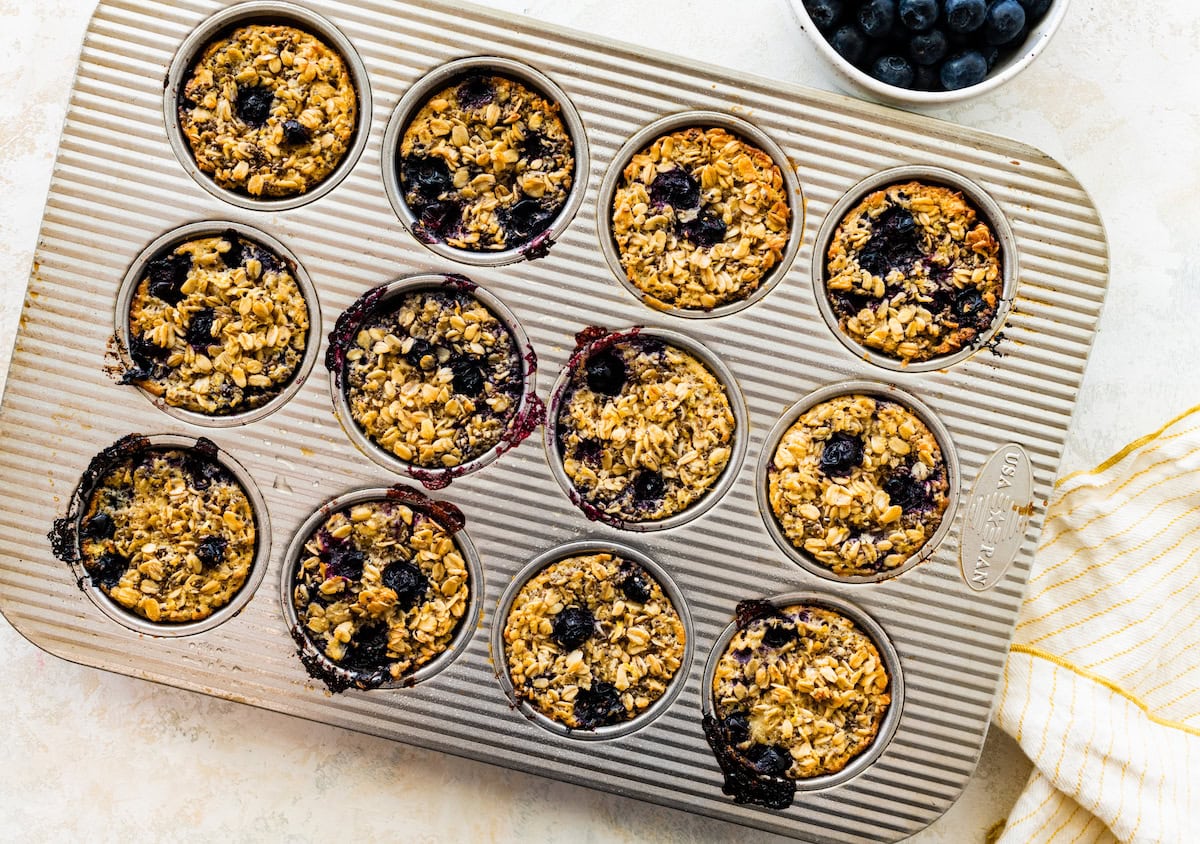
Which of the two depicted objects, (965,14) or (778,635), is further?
(778,635)

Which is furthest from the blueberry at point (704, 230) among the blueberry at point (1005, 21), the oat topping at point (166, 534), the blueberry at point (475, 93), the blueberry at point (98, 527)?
the blueberry at point (98, 527)

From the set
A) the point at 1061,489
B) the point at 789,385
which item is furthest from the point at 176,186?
the point at 1061,489

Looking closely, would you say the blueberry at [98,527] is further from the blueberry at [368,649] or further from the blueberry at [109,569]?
the blueberry at [368,649]

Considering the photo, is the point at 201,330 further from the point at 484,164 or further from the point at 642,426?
the point at 642,426

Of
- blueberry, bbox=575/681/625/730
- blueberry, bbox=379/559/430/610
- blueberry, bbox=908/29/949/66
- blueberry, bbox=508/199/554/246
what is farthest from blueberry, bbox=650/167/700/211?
blueberry, bbox=575/681/625/730

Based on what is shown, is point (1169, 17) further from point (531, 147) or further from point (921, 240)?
point (531, 147)

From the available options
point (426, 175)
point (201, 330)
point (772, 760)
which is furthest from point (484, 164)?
point (772, 760)

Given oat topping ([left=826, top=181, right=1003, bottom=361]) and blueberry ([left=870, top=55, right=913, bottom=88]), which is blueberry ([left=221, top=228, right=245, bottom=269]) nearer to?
oat topping ([left=826, top=181, right=1003, bottom=361])
